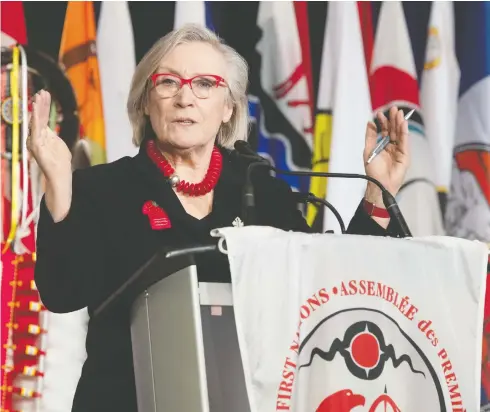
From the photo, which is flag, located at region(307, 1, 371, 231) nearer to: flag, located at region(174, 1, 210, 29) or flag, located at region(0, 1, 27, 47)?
flag, located at region(174, 1, 210, 29)

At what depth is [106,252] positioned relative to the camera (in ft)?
5.22

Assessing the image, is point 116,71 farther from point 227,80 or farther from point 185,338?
point 185,338

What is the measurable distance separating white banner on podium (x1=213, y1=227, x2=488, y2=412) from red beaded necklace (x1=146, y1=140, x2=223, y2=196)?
0.47 meters

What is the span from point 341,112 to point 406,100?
0.88 feet

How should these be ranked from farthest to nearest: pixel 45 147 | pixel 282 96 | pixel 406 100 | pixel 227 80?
pixel 406 100, pixel 282 96, pixel 227 80, pixel 45 147

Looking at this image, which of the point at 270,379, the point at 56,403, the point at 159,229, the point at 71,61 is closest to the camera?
the point at 270,379

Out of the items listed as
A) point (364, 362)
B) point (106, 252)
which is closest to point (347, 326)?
point (364, 362)

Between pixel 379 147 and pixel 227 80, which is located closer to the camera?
pixel 379 147

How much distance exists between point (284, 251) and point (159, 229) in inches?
14.2

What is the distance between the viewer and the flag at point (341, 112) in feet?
10.1

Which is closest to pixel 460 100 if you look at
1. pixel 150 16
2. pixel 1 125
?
pixel 150 16

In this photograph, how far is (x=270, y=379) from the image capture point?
1.24 meters

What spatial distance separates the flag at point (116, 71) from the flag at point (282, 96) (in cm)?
47

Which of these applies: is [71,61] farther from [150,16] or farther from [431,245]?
[431,245]
